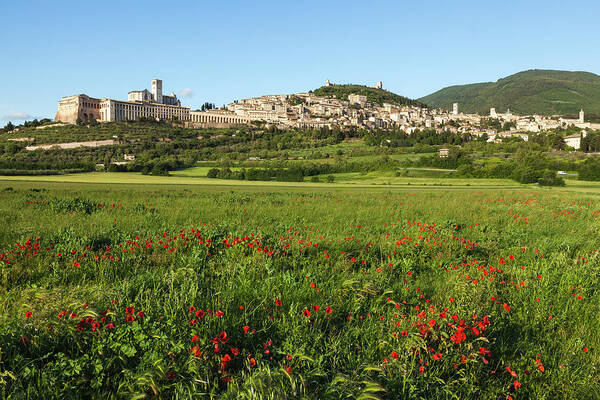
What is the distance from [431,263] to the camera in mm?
7484

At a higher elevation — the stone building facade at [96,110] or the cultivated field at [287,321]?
the stone building facade at [96,110]

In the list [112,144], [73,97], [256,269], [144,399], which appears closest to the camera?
[144,399]

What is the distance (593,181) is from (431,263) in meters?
65.2

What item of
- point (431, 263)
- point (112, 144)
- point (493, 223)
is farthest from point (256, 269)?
point (112, 144)

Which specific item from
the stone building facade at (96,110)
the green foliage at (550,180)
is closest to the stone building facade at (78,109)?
the stone building facade at (96,110)

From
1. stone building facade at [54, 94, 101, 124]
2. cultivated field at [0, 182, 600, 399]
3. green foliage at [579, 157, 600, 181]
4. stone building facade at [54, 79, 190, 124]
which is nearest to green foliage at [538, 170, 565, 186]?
green foliage at [579, 157, 600, 181]

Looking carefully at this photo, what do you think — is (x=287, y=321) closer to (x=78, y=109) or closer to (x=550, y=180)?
(x=550, y=180)

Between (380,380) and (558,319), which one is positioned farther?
(558,319)

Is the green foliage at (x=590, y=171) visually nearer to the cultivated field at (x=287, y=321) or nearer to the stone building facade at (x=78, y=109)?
the cultivated field at (x=287, y=321)

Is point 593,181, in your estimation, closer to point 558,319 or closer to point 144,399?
point 558,319

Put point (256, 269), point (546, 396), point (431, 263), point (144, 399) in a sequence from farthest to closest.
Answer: point (431, 263)
point (256, 269)
point (546, 396)
point (144, 399)

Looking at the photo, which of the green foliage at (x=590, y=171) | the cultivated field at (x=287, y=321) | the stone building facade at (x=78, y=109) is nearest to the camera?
the cultivated field at (x=287, y=321)

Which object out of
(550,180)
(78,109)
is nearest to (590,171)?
(550,180)

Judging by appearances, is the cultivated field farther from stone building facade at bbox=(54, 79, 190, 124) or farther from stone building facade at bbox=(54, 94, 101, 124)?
stone building facade at bbox=(54, 94, 101, 124)
